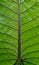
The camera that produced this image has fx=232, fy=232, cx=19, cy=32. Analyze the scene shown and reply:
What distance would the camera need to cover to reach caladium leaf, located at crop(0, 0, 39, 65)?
1463mm

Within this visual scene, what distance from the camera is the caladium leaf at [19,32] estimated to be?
57.6 inches

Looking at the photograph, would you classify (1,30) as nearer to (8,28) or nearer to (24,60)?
(8,28)

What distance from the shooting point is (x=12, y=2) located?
1.46 m

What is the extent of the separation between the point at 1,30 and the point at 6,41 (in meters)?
0.08

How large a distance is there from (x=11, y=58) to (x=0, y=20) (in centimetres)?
26

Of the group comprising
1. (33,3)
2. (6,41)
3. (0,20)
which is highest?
(33,3)

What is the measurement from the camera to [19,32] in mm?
1484

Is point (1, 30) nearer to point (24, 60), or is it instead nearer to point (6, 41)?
point (6, 41)

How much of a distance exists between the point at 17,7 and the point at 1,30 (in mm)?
179

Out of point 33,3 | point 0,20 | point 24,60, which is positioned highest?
point 33,3

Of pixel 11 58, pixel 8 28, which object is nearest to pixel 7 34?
pixel 8 28

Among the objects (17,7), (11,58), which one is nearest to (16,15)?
(17,7)

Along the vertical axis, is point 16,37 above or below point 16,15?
below

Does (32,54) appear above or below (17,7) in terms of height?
below
